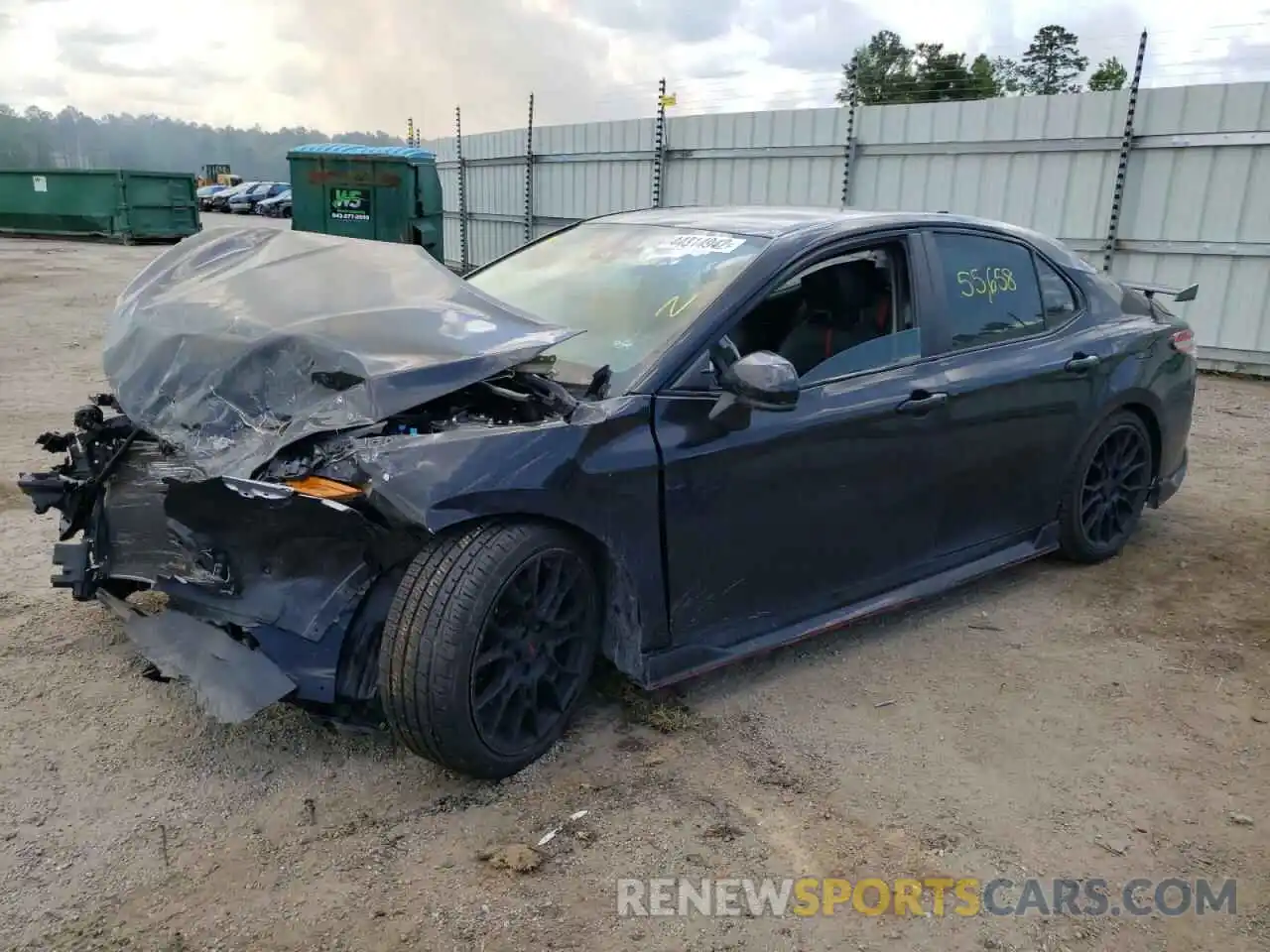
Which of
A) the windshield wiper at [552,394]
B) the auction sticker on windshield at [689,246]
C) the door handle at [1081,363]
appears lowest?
the door handle at [1081,363]

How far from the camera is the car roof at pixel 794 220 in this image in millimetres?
3602

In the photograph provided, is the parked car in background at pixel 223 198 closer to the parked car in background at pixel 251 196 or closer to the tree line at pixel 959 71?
the parked car in background at pixel 251 196

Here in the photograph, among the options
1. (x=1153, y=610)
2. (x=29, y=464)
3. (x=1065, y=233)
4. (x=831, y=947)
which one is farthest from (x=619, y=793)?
(x=1065, y=233)

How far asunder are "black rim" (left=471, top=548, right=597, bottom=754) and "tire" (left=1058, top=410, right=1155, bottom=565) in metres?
2.54

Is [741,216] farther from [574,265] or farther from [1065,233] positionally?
[1065,233]

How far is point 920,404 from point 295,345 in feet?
6.95

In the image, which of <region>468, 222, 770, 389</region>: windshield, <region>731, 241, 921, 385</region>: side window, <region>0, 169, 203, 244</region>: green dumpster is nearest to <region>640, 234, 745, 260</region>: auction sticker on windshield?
<region>468, 222, 770, 389</region>: windshield

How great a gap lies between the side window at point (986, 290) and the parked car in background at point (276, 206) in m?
42.4

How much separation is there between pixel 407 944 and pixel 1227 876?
206cm

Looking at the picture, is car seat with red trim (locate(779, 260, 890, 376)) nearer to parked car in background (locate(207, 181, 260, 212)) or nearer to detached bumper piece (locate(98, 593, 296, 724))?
detached bumper piece (locate(98, 593, 296, 724))

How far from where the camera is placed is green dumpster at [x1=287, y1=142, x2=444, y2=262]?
609 inches

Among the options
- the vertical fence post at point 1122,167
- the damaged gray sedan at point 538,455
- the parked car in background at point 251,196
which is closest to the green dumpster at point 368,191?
the vertical fence post at point 1122,167

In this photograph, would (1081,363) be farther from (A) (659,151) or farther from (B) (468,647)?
(A) (659,151)

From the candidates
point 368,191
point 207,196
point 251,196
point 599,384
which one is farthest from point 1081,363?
point 207,196
